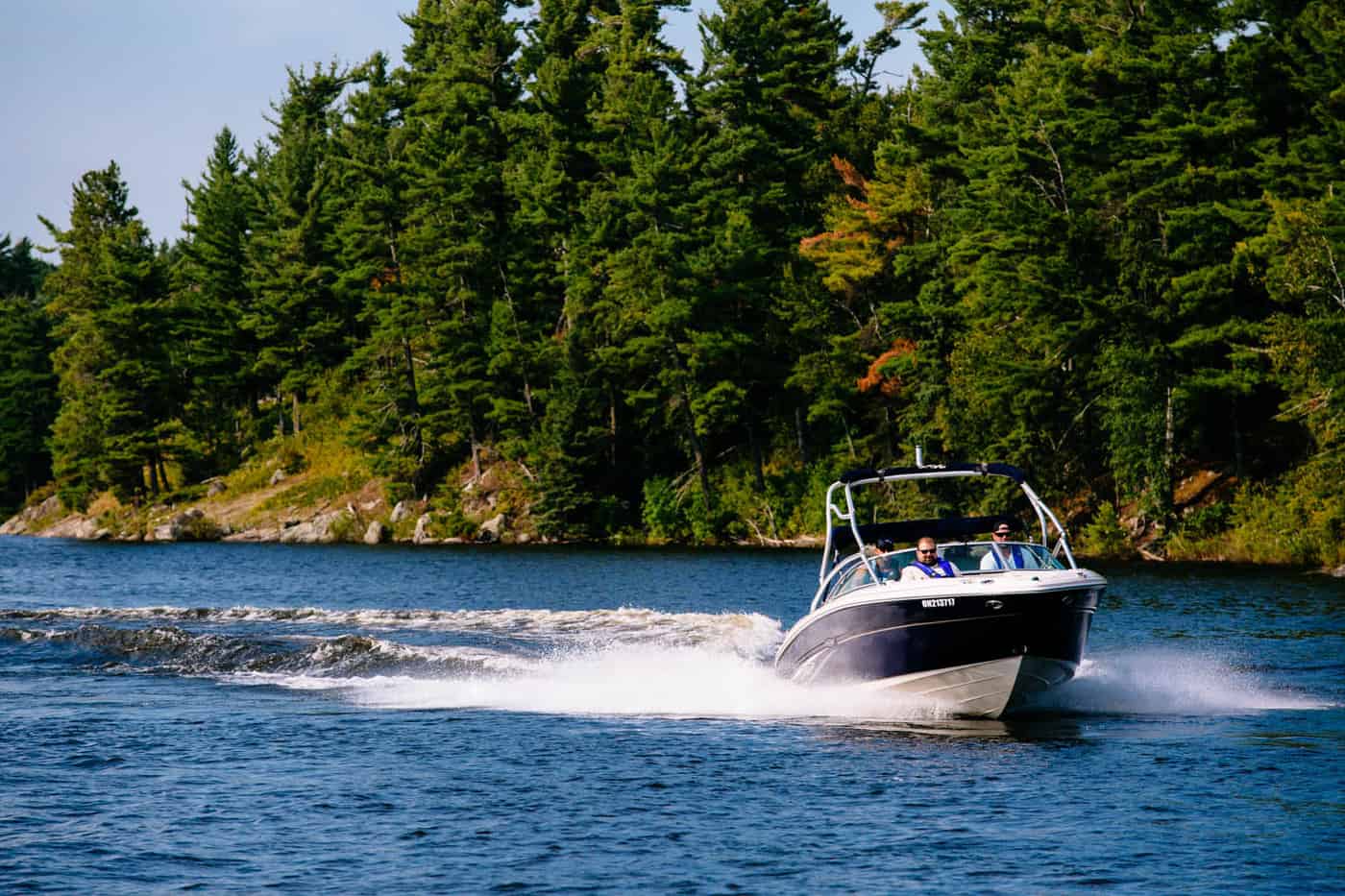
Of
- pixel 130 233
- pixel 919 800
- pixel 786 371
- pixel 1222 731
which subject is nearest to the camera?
pixel 919 800

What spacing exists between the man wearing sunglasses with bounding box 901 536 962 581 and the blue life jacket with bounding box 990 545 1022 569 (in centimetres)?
59

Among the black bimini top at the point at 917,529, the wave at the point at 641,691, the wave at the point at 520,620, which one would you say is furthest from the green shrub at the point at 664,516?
the black bimini top at the point at 917,529

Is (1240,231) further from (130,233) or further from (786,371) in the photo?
(130,233)

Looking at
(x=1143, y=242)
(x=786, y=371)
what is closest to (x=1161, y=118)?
(x=1143, y=242)

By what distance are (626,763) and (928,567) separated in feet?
16.2

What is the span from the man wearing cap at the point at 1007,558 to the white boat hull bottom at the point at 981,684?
4.20 ft

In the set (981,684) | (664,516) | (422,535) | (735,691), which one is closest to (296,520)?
(422,535)

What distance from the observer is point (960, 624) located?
64.7 feet

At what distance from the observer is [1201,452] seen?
53.6 metres

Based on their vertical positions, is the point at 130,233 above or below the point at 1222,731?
above

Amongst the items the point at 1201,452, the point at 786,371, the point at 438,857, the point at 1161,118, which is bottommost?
the point at 438,857

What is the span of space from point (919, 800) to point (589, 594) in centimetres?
2677

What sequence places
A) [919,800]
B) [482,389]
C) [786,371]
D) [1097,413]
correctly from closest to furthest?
1. [919,800]
2. [1097,413]
3. [786,371]
4. [482,389]

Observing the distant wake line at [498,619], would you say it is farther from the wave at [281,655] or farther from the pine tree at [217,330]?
the pine tree at [217,330]
